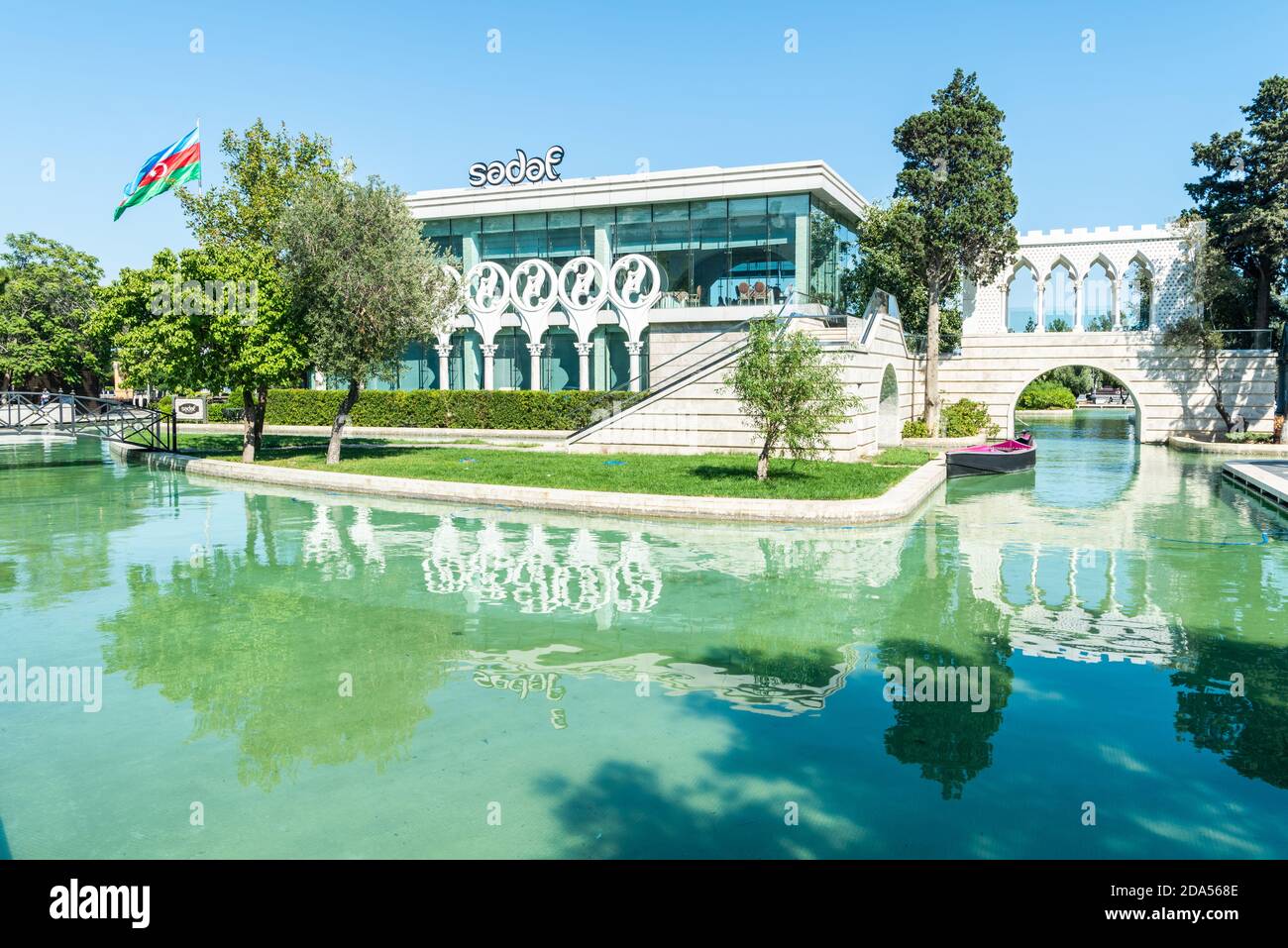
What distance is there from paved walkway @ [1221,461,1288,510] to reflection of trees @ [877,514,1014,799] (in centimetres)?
1121

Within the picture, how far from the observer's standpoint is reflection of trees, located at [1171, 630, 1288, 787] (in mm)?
7266

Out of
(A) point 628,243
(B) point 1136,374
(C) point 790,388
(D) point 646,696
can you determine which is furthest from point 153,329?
(B) point 1136,374

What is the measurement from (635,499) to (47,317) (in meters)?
55.0

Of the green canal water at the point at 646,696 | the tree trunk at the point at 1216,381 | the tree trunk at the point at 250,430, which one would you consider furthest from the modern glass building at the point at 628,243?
the green canal water at the point at 646,696

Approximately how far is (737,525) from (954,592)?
620 centimetres

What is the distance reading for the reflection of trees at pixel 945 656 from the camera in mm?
7223

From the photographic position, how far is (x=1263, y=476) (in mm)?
23938

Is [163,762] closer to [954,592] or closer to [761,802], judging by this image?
[761,802]

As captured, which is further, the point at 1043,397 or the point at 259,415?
the point at 1043,397

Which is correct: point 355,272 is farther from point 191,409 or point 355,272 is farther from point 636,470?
point 191,409

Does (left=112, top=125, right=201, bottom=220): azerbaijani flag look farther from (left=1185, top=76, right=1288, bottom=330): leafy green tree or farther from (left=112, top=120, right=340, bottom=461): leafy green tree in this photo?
(left=1185, top=76, right=1288, bottom=330): leafy green tree

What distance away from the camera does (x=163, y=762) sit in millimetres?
7223

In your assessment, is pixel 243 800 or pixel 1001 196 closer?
pixel 243 800
